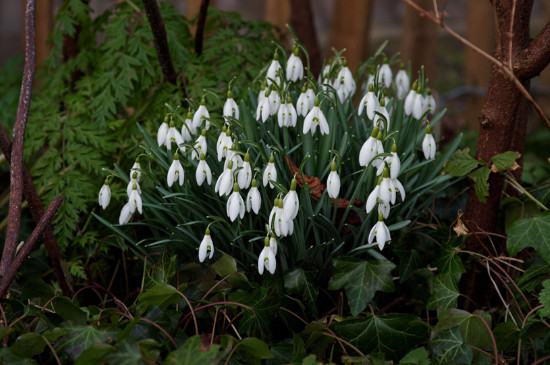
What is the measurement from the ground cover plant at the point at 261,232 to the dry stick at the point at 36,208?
0.02 m

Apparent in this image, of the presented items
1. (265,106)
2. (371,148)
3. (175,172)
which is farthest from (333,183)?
(175,172)

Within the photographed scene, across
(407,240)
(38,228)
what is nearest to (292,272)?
(407,240)

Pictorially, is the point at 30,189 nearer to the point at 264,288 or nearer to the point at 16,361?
the point at 16,361

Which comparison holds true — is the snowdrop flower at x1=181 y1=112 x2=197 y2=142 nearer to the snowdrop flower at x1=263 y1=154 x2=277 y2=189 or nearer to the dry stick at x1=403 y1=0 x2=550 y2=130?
the snowdrop flower at x1=263 y1=154 x2=277 y2=189

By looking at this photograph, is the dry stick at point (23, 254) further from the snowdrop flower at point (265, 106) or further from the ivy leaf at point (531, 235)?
the ivy leaf at point (531, 235)

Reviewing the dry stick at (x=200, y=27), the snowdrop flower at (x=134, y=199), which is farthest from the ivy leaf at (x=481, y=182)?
the dry stick at (x=200, y=27)

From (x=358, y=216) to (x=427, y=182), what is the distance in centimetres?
26

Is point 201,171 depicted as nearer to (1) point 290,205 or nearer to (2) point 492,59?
(1) point 290,205

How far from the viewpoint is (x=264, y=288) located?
62.7 inches

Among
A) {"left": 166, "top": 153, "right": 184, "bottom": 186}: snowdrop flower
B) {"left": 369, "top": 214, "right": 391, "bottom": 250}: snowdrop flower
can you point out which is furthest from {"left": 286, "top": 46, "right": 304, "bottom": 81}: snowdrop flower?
{"left": 369, "top": 214, "right": 391, "bottom": 250}: snowdrop flower

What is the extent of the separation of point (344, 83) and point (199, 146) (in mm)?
568

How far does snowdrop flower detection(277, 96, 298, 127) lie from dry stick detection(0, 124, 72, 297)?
764 mm

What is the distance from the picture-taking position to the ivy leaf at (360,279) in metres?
1.61

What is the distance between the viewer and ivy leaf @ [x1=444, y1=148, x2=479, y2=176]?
5.88 ft
